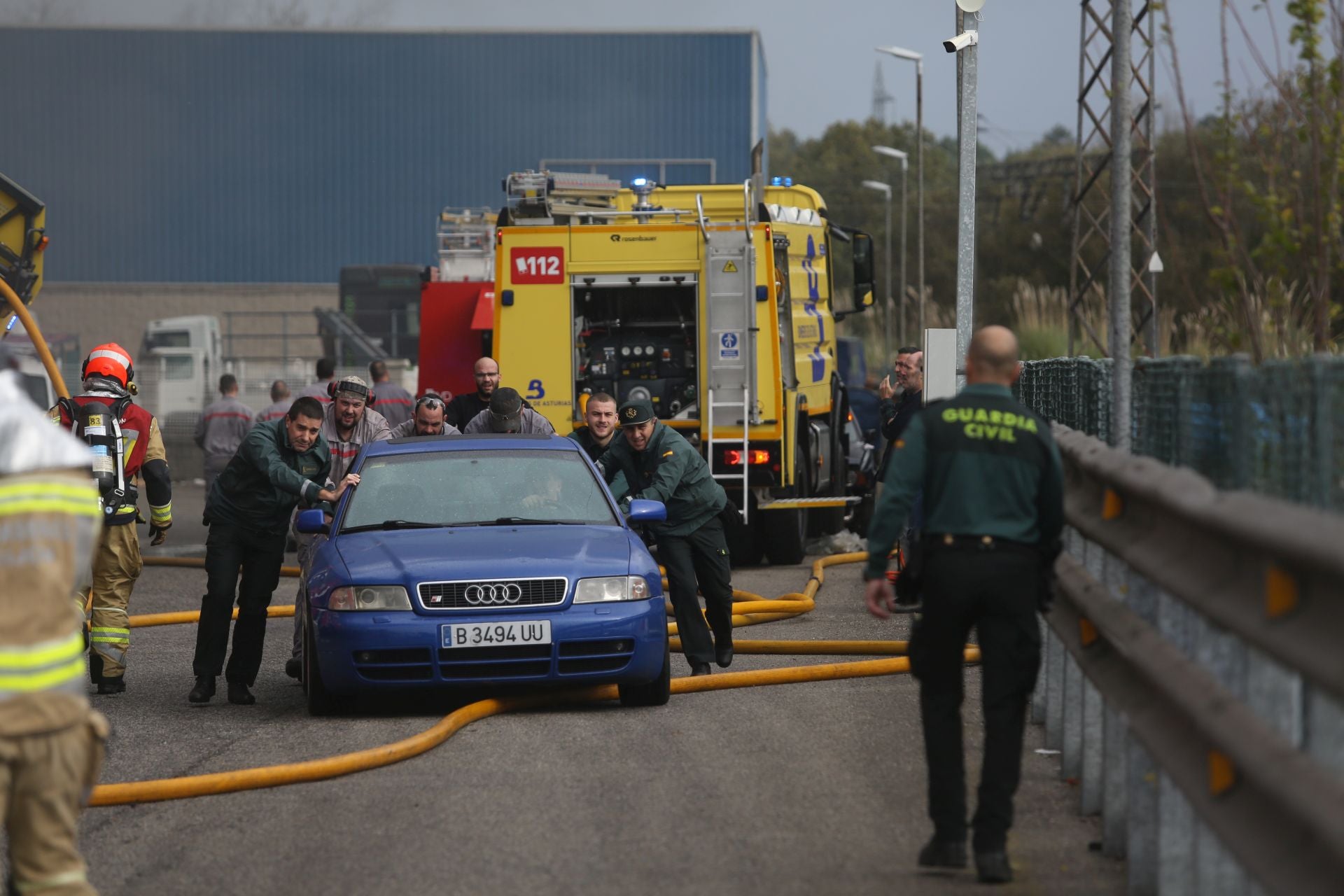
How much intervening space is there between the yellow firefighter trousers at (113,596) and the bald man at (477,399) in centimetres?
363

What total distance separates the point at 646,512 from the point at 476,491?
1.01 m

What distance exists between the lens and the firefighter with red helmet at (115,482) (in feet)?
33.0

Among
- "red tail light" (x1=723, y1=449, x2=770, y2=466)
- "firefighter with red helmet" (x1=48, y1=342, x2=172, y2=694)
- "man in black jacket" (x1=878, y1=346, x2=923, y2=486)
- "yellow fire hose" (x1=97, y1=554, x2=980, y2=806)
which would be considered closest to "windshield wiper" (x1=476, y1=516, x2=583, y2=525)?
"yellow fire hose" (x1=97, y1=554, x2=980, y2=806)

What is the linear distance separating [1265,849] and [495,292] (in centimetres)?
1332

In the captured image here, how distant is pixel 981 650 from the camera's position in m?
5.76

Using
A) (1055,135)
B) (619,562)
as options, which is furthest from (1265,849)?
(1055,135)

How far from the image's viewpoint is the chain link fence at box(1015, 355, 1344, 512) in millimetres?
4148

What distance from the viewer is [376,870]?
5.99m

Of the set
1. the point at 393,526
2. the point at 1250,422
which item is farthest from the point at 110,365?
the point at 1250,422

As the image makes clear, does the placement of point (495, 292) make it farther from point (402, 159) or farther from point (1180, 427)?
point (402, 159)

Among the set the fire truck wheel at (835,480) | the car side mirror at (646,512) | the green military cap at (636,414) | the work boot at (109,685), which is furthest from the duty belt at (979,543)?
the fire truck wheel at (835,480)

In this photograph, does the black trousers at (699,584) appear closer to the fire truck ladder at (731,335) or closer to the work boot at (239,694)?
the work boot at (239,694)

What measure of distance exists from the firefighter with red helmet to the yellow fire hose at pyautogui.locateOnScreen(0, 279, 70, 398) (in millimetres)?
1742

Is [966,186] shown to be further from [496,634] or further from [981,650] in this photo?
[981,650]
